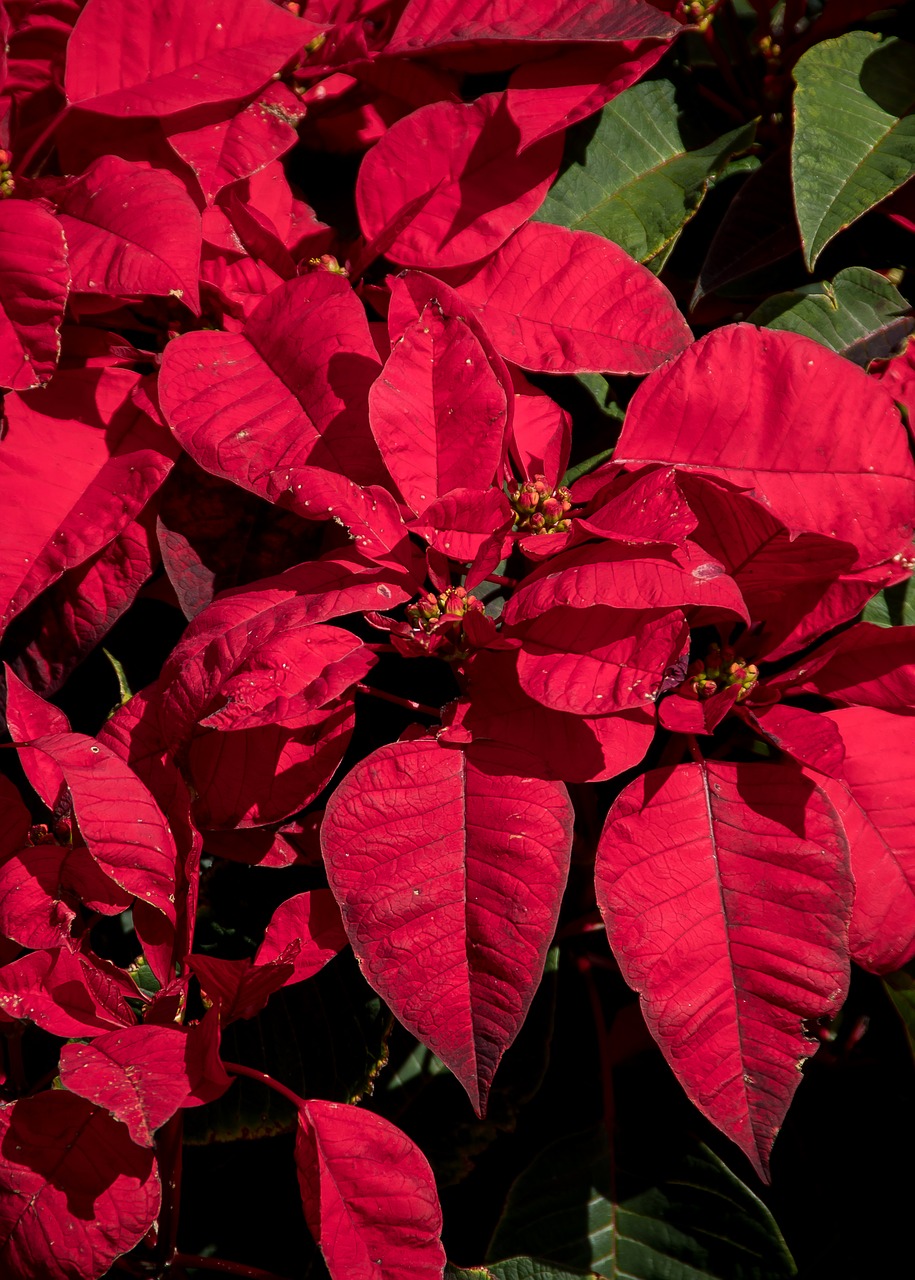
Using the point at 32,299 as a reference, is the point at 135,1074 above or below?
below

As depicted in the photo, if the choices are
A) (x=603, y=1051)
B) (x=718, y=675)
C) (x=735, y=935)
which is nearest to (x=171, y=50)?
(x=718, y=675)

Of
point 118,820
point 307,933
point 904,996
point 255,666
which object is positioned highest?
point 255,666

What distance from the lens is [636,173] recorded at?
0.86m

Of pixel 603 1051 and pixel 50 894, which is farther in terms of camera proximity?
pixel 603 1051

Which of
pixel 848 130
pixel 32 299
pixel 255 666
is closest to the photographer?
pixel 255 666

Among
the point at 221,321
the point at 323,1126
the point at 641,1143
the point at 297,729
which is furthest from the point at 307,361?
the point at 641,1143

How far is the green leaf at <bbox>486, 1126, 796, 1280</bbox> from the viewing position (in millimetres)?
810

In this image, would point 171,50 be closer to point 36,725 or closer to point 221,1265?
point 36,725

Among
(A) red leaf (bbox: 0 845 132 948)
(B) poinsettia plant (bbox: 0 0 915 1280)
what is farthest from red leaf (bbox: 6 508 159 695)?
(A) red leaf (bbox: 0 845 132 948)

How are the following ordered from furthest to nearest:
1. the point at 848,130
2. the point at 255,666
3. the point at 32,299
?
the point at 848,130 < the point at 32,299 < the point at 255,666

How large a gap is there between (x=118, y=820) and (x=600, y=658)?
0.98 ft

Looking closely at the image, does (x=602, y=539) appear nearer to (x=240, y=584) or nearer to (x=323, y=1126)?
(x=240, y=584)

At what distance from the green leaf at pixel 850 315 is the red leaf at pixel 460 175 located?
195mm

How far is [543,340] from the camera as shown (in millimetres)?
751
